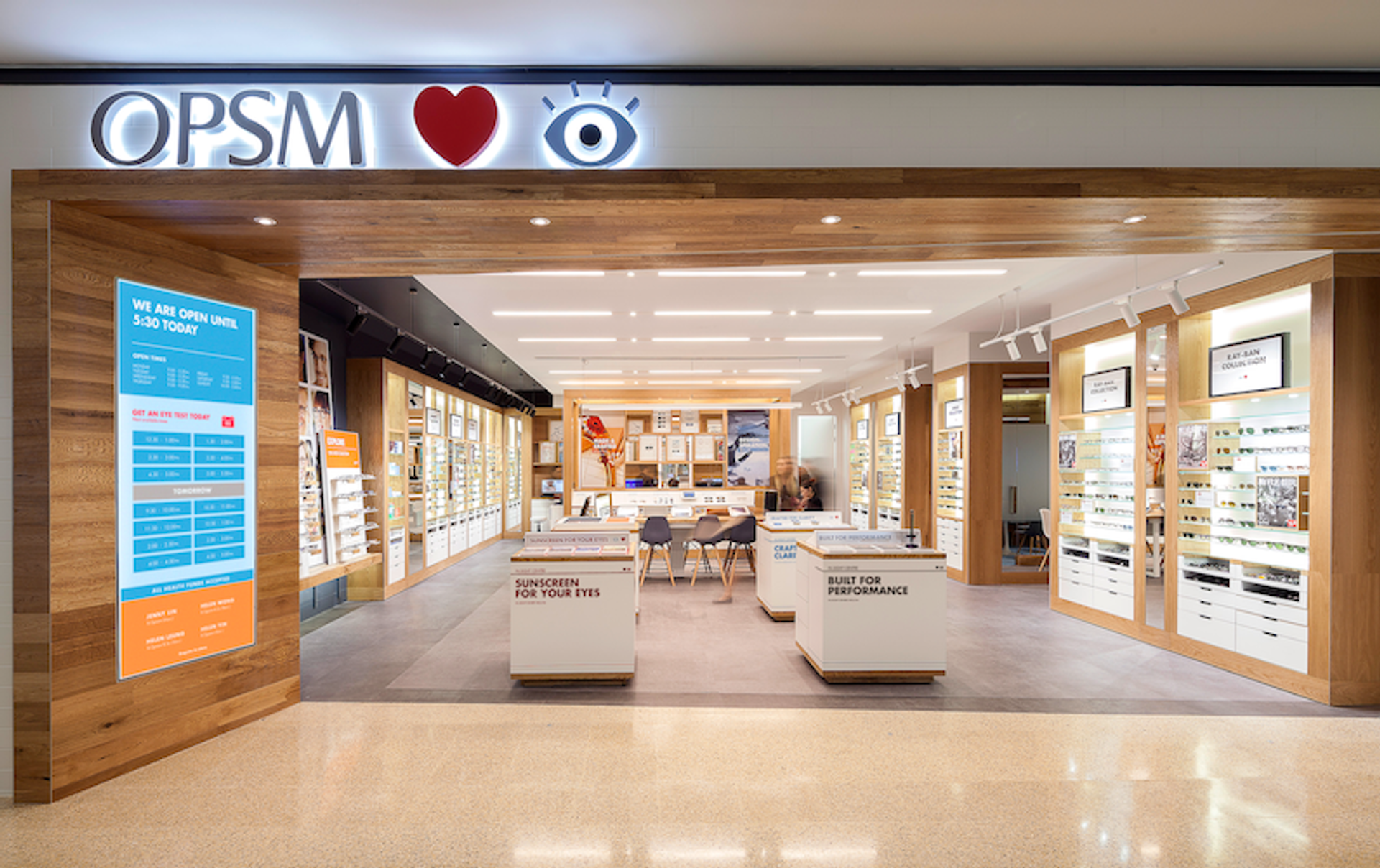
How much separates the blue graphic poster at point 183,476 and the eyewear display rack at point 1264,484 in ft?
21.8

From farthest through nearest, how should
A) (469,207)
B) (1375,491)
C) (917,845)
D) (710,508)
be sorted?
(710,508)
(1375,491)
(469,207)
(917,845)

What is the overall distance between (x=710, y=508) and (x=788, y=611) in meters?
4.24

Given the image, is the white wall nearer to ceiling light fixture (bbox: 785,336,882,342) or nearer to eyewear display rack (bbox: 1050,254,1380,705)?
eyewear display rack (bbox: 1050,254,1380,705)

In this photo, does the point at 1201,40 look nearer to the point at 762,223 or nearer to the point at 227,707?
the point at 762,223

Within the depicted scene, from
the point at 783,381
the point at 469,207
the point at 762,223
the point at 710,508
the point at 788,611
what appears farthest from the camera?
the point at 783,381

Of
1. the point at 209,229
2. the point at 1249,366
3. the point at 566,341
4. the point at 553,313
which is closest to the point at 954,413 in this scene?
the point at 1249,366

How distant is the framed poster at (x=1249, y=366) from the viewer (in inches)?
191

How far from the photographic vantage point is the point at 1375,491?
14.6 feet

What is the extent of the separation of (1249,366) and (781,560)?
4.09 metres

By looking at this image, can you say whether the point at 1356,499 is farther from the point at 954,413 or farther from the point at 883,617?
the point at 954,413

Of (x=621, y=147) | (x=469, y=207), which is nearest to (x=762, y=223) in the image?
(x=621, y=147)

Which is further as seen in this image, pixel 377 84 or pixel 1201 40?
pixel 377 84

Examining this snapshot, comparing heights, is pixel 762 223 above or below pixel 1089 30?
below

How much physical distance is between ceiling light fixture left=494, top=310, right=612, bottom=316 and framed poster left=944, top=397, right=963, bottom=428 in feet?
15.9
